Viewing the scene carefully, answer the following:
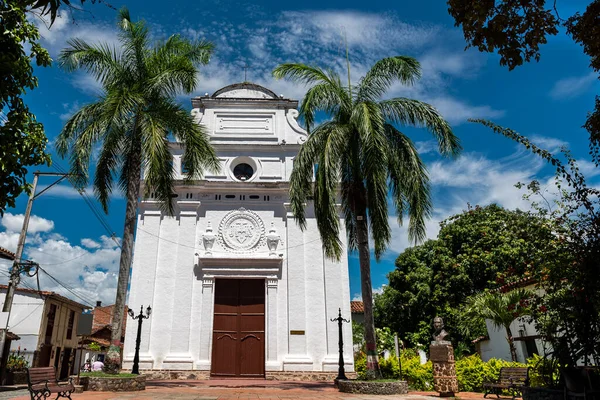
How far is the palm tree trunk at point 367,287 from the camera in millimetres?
12039

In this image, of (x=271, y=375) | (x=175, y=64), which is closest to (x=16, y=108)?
(x=175, y=64)

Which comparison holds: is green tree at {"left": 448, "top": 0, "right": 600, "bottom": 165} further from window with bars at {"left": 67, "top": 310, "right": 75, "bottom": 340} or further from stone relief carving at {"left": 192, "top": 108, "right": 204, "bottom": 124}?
window with bars at {"left": 67, "top": 310, "right": 75, "bottom": 340}

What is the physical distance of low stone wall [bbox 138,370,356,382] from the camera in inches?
680

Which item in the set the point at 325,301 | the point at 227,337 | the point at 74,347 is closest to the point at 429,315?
the point at 325,301

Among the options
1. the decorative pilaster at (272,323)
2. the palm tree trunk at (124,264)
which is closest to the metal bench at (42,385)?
the palm tree trunk at (124,264)

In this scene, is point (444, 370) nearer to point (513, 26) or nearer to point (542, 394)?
point (542, 394)

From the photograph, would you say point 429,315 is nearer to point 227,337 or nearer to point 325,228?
point 227,337

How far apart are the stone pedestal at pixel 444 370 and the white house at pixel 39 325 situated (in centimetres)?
2083

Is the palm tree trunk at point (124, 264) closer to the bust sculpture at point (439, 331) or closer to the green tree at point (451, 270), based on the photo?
the bust sculpture at point (439, 331)

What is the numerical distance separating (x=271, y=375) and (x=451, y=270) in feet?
42.1

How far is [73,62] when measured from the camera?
45.2ft

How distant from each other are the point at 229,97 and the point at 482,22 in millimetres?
17847

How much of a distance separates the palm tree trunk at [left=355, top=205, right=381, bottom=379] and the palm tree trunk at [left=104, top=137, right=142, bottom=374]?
688cm

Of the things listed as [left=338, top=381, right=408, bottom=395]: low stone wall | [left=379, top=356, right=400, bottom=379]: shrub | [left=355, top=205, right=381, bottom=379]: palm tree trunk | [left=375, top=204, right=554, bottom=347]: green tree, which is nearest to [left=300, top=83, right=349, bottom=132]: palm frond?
[left=355, top=205, right=381, bottom=379]: palm tree trunk
